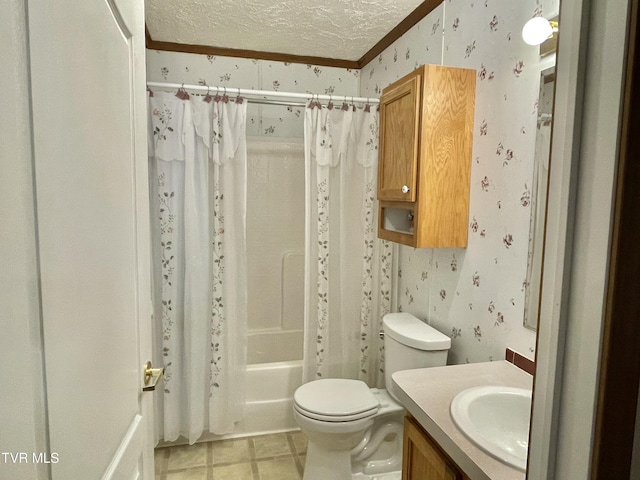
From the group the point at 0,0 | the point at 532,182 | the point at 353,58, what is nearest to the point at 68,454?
the point at 0,0

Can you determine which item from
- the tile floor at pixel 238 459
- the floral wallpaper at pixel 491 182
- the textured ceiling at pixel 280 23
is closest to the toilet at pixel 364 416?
the floral wallpaper at pixel 491 182

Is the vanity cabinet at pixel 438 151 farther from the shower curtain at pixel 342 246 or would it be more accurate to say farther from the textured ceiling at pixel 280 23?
the textured ceiling at pixel 280 23

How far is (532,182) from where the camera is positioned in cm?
145

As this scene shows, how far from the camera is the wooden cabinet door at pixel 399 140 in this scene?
1.78 m

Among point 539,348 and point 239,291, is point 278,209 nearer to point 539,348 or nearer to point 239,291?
point 239,291

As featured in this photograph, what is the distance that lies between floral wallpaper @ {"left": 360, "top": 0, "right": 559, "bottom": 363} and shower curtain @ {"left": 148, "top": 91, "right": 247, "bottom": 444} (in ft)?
3.52

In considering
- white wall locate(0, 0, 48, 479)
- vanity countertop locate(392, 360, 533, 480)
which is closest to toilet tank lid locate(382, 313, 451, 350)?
vanity countertop locate(392, 360, 533, 480)

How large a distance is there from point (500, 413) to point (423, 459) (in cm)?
28

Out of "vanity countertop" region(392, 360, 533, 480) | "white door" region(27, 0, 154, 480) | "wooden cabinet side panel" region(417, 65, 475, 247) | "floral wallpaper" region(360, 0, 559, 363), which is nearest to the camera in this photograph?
"white door" region(27, 0, 154, 480)

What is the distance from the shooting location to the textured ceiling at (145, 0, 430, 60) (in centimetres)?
213

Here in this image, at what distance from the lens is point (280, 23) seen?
236 cm

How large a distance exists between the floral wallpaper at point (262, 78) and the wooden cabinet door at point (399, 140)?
1.04m

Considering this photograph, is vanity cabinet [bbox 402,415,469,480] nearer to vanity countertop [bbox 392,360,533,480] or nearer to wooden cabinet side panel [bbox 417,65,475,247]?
vanity countertop [bbox 392,360,533,480]

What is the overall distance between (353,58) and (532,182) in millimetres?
1960
